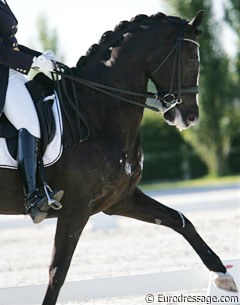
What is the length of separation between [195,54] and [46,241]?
19.1 feet

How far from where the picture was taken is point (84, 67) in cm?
574

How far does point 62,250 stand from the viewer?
5.30 m

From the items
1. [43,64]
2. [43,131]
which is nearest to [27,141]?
[43,131]

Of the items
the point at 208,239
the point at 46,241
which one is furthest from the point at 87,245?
the point at 208,239

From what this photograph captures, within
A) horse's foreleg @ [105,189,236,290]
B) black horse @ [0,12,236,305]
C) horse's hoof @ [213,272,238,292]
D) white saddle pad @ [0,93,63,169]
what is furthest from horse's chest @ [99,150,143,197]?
horse's hoof @ [213,272,238,292]

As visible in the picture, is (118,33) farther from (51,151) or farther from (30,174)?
(30,174)

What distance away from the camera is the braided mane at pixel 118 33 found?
573 centimetres

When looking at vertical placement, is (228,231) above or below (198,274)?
below

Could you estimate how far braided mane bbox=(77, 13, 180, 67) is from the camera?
5.73 m

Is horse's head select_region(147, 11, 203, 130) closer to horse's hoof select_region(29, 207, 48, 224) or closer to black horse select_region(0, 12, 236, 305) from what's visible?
black horse select_region(0, 12, 236, 305)

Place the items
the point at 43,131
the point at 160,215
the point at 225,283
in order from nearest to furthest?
1. the point at 43,131
2. the point at 225,283
3. the point at 160,215

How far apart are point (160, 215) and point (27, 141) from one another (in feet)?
4.60

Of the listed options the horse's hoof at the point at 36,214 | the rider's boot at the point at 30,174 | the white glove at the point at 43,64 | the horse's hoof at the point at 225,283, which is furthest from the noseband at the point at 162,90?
the horse's hoof at the point at 225,283

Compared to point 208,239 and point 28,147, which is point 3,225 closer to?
point 208,239
